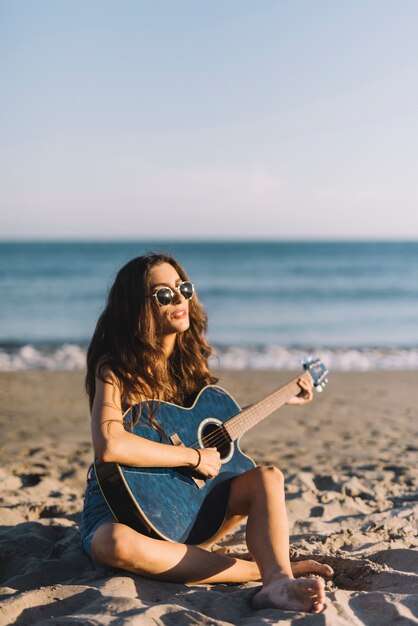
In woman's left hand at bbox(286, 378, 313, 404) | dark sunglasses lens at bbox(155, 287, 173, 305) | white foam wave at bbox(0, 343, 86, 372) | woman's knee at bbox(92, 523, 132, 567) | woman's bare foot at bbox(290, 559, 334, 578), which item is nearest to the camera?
woman's knee at bbox(92, 523, 132, 567)

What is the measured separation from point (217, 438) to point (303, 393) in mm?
771

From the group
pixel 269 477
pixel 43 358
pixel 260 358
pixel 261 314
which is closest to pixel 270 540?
pixel 269 477

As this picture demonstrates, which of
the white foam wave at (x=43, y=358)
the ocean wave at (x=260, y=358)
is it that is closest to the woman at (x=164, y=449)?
the ocean wave at (x=260, y=358)

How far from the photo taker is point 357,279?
32.1 metres

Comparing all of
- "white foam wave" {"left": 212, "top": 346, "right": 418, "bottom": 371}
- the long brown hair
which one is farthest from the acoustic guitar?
"white foam wave" {"left": 212, "top": 346, "right": 418, "bottom": 371}

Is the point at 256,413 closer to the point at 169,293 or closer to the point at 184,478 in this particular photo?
the point at 184,478

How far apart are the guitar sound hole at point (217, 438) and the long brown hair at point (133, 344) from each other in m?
0.19

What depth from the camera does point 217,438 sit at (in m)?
3.44

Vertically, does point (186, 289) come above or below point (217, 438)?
above

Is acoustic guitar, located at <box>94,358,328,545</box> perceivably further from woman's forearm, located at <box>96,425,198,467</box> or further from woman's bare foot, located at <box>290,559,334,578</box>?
woman's bare foot, located at <box>290,559,334,578</box>

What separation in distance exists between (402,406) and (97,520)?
555 centimetres

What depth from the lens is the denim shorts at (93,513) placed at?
10.3 ft

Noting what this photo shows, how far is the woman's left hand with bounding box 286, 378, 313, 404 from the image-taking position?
393cm

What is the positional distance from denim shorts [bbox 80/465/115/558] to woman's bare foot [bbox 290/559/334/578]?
2.76ft
